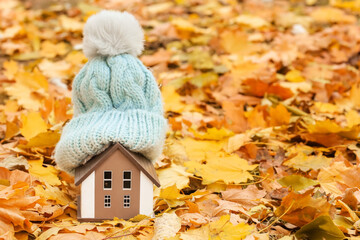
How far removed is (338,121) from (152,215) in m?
1.52

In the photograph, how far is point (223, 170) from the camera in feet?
6.81

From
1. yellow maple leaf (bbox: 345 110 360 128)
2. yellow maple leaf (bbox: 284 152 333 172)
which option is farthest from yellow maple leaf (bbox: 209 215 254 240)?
→ yellow maple leaf (bbox: 345 110 360 128)

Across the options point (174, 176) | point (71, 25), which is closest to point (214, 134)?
point (174, 176)

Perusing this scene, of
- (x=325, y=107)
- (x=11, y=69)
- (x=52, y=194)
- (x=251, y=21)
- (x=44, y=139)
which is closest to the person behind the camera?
(x=52, y=194)

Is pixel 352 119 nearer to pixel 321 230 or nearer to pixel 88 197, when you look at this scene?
pixel 321 230

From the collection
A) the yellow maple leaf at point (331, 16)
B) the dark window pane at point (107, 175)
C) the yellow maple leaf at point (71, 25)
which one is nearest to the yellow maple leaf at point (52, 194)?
the dark window pane at point (107, 175)

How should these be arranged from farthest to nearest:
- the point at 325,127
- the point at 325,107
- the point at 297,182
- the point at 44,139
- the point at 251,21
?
the point at 251,21 → the point at 325,107 → the point at 325,127 → the point at 44,139 → the point at 297,182

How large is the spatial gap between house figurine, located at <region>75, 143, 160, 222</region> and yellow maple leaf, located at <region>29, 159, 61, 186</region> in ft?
1.11

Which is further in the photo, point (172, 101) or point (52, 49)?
point (52, 49)

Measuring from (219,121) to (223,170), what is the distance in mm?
742

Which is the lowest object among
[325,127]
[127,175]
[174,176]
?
[174,176]

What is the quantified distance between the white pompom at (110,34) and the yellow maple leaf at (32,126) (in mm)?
708

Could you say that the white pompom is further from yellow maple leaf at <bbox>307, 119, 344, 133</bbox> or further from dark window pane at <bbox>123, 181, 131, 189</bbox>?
yellow maple leaf at <bbox>307, 119, 344, 133</bbox>

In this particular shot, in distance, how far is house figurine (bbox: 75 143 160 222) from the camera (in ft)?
5.33
